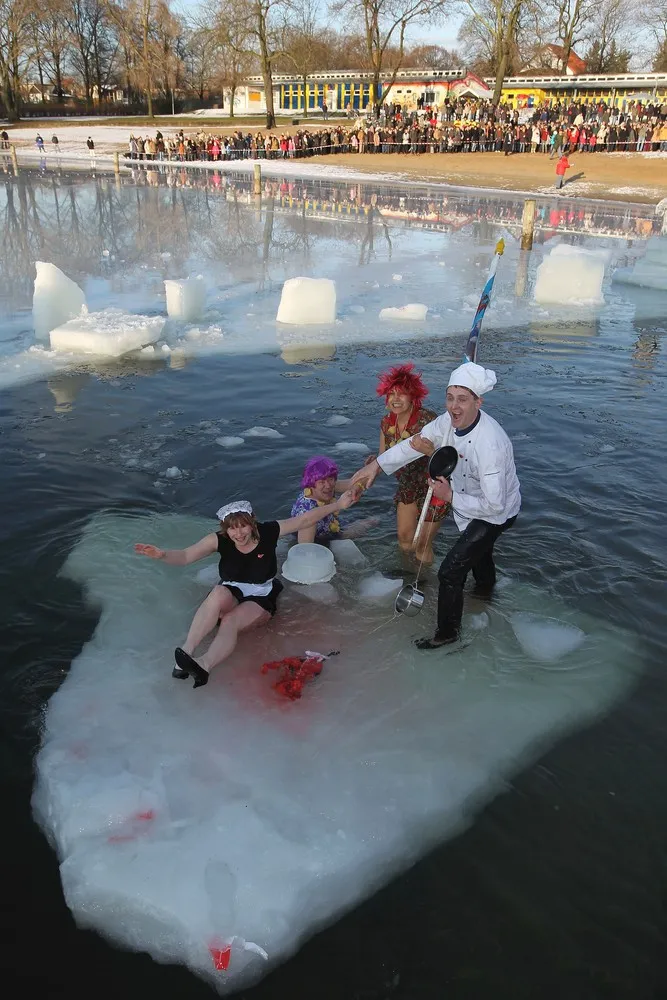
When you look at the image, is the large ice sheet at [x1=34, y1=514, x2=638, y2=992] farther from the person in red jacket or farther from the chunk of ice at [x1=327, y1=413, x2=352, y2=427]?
the person in red jacket

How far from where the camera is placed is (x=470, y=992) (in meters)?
2.87

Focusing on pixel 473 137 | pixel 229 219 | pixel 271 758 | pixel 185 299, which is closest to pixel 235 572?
pixel 271 758

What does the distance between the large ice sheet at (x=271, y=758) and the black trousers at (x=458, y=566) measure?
225 mm

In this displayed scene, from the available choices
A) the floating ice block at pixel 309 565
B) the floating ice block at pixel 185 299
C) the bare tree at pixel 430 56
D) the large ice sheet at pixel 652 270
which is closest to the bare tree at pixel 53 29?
the bare tree at pixel 430 56

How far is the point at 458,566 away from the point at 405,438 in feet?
4.00

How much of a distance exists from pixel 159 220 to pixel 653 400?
56.9 feet

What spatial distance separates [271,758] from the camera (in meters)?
3.86

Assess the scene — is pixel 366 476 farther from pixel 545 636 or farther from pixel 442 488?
pixel 545 636

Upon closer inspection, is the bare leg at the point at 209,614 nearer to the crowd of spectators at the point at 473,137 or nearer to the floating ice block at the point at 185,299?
the floating ice block at the point at 185,299

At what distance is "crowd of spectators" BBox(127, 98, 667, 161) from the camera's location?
A: 117ft

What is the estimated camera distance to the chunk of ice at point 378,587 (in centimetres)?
528

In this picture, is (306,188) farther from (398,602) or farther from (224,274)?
(398,602)

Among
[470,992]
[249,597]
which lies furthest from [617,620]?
[470,992]

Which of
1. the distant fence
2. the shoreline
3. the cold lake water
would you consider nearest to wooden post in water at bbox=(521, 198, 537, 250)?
the cold lake water
